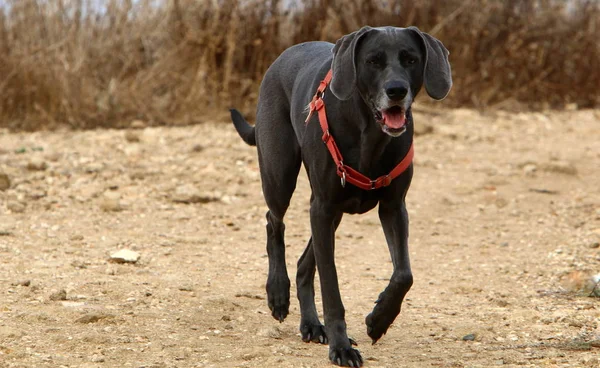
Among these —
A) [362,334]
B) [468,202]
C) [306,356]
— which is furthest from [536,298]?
[468,202]

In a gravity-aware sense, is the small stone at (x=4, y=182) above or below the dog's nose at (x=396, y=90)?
below

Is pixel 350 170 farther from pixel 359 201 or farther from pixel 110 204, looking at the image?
pixel 110 204

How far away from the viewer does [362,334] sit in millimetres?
4590

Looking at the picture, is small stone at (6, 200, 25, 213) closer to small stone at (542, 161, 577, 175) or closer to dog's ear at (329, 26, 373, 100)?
dog's ear at (329, 26, 373, 100)

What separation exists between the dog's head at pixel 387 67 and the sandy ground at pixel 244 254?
1059mm

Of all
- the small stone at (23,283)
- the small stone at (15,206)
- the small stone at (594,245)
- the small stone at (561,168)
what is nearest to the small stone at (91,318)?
the small stone at (23,283)

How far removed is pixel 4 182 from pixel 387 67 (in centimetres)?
459

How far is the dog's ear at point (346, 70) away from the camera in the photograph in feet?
12.8

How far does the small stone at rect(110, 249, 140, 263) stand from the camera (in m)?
5.70

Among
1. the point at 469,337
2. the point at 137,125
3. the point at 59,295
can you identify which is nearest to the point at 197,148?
the point at 137,125

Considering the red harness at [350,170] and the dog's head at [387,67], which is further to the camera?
the red harness at [350,170]

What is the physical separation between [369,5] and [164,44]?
2.61m

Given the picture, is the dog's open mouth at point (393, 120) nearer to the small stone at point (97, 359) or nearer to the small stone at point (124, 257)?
the small stone at point (97, 359)

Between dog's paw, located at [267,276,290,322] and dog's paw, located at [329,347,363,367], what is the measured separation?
74cm
